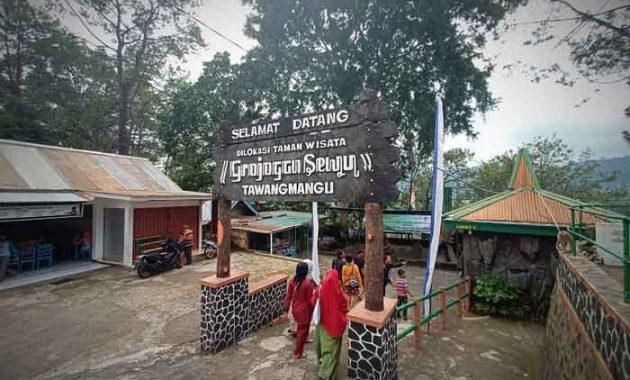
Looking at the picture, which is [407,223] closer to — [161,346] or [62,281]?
[161,346]

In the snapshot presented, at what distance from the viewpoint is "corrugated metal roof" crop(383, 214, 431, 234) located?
12.7 metres

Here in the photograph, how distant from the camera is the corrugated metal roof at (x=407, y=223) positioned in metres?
12.7

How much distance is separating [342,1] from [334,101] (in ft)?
16.9

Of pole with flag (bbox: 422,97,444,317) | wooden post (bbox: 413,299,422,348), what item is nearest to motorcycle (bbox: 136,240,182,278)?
wooden post (bbox: 413,299,422,348)

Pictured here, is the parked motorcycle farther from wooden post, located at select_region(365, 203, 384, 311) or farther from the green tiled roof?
wooden post, located at select_region(365, 203, 384, 311)

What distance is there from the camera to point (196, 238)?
12.8 metres

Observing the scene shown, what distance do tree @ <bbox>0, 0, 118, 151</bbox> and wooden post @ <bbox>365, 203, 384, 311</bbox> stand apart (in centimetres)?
2139

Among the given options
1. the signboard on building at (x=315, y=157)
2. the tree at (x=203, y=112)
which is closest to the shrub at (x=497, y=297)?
the signboard on building at (x=315, y=157)

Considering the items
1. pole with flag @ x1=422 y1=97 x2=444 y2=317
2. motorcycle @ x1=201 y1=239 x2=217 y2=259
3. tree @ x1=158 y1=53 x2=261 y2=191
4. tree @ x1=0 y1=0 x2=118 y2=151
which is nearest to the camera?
pole with flag @ x1=422 y1=97 x2=444 y2=317

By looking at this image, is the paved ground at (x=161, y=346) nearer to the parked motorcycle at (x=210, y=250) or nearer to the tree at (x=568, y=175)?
the parked motorcycle at (x=210, y=250)

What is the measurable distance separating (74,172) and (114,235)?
2801 mm

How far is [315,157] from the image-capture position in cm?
401

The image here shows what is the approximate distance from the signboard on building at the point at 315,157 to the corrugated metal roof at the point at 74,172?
21.0ft

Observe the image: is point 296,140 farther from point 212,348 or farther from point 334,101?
point 334,101
